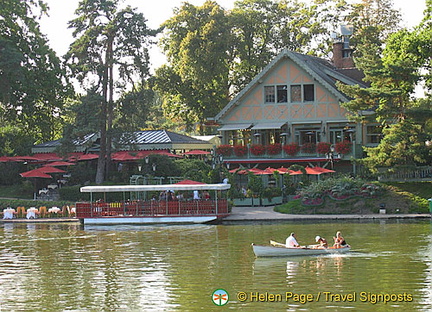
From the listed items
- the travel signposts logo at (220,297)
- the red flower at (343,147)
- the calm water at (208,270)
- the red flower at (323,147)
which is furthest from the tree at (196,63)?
the travel signposts logo at (220,297)

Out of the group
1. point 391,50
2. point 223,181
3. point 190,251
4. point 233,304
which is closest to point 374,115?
point 391,50

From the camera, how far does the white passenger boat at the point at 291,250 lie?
30.2m

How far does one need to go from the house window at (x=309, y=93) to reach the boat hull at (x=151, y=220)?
19596mm

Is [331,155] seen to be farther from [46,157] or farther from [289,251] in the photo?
[289,251]

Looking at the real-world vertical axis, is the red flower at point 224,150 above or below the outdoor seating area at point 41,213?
above

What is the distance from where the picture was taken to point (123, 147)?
5600cm

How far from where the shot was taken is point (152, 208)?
45125 mm

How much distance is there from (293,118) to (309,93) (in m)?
2.37

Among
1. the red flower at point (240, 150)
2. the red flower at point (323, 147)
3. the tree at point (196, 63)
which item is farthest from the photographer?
the tree at point (196, 63)

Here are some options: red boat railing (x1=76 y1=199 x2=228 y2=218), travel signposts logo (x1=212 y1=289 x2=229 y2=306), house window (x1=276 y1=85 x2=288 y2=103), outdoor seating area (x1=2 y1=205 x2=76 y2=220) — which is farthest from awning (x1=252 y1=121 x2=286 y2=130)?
travel signposts logo (x1=212 y1=289 x2=229 y2=306)

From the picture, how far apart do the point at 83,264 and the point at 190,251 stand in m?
4.99

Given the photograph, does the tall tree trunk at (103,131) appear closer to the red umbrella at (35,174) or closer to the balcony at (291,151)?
the red umbrella at (35,174)

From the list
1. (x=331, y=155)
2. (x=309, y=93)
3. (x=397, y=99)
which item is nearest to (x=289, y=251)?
(x=397, y=99)

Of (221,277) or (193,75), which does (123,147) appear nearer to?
(193,75)
